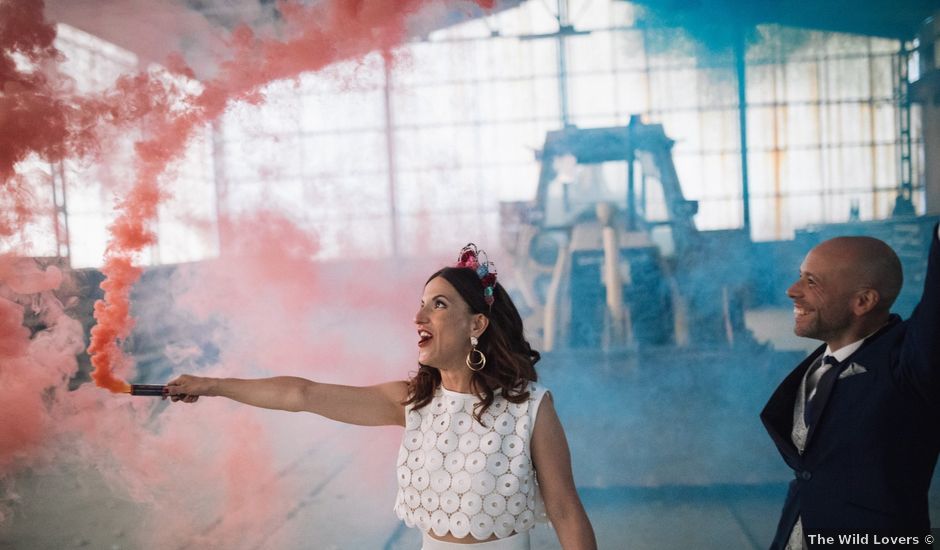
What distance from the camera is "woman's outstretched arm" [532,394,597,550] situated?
1.61 meters

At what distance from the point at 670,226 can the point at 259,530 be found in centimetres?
281

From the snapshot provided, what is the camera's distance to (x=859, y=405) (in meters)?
1.50

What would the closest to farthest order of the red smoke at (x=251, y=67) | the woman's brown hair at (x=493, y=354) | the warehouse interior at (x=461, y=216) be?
the woman's brown hair at (x=493, y=354), the red smoke at (x=251, y=67), the warehouse interior at (x=461, y=216)

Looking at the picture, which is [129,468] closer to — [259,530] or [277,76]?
[259,530]

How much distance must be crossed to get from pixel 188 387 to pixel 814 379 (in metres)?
1.50

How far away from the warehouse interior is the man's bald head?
6.63 ft

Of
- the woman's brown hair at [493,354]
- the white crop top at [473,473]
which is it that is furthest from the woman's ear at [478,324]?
the white crop top at [473,473]

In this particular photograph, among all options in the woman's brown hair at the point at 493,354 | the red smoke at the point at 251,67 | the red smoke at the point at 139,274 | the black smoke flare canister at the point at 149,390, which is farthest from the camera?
the red smoke at the point at 251,67

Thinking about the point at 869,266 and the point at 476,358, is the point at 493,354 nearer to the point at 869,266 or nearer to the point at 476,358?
the point at 476,358

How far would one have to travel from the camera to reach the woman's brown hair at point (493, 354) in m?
1.74

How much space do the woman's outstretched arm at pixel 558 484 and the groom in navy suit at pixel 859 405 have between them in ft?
1.52

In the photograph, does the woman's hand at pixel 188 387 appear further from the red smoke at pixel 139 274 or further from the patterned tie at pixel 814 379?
the patterned tie at pixel 814 379

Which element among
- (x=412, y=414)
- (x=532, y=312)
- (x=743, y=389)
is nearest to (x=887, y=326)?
(x=412, y=414)

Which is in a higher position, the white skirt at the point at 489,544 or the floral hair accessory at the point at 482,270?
the floral hair accessory at the point at 482,270
